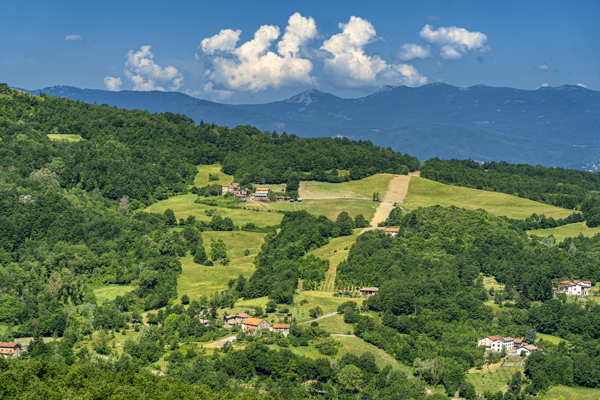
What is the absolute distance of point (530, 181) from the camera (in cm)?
17188

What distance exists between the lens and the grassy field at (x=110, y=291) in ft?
327

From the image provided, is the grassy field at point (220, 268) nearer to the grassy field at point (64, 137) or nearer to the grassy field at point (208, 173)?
the grassy field at point (208, 173)

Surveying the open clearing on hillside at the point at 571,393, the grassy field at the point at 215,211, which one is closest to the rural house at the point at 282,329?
the open clearing on hillside at the point at 571,393

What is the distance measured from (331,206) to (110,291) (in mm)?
53571

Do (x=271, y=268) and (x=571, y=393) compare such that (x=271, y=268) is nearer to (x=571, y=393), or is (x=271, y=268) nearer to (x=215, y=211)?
(x=215, y=211)

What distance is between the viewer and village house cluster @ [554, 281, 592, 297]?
98.6 meters

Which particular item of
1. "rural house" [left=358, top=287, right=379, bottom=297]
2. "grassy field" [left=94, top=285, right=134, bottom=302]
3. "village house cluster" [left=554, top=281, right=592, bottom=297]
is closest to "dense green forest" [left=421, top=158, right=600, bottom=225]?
"village house cluster" [left=554, top=281, right=592, bottom=297]

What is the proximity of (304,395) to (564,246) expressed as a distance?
6709 centimetres

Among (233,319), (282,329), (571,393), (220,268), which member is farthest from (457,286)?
(220,268)

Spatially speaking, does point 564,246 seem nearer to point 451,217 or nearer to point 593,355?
point 451,217

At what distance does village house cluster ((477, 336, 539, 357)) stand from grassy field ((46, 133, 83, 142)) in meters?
104

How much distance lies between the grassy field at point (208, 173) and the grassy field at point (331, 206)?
1754 cm

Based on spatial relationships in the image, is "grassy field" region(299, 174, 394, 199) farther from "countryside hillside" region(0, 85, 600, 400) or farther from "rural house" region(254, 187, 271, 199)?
"rural house" region(254, 187, 271, 199)

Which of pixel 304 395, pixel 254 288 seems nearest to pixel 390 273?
pixel 254 288
